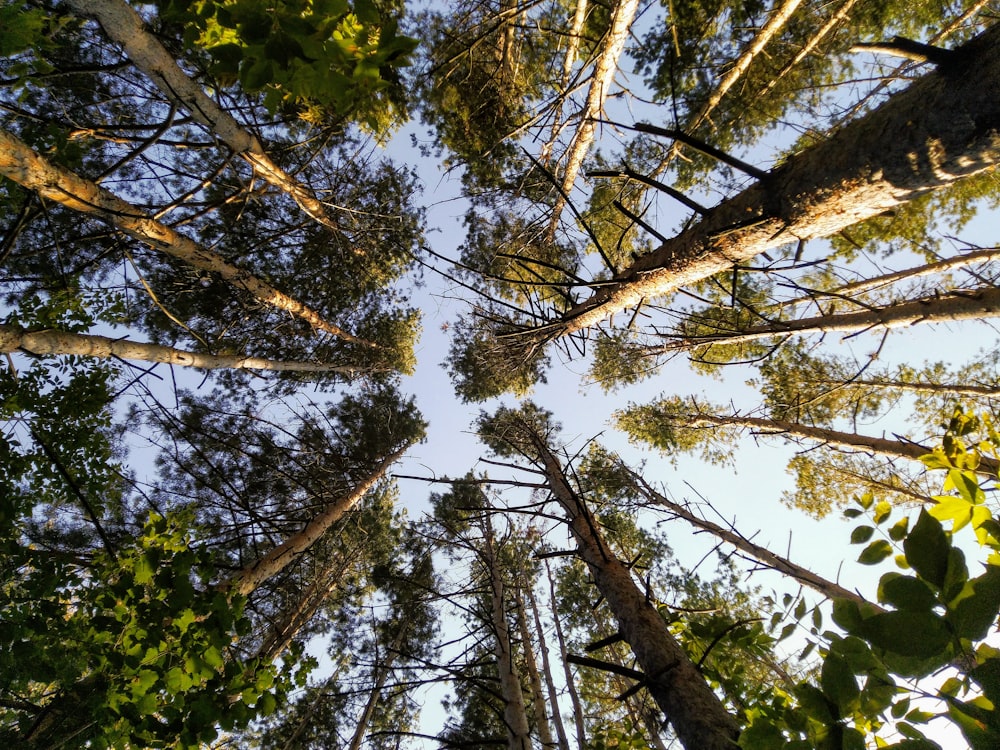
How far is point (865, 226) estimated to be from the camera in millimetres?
5934

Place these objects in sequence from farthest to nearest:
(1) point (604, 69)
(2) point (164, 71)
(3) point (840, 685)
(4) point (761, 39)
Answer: (4) point (761, 39), (1) point (604, 69), (2) point (164, 71), (3) point (840, 685)

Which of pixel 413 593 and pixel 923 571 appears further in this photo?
pixel 413 593

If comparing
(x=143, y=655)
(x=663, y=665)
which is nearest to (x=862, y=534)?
(x=663, y=665)

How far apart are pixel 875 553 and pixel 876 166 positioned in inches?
55.7

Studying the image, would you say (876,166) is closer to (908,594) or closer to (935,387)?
(908,594)

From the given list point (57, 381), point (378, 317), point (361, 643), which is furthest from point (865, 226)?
point (361, 643)

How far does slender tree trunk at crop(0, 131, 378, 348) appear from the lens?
2861 millimetres

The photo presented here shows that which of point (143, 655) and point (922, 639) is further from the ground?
point (143, 655)

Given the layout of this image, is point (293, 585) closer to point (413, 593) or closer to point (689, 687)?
point (413, 593)

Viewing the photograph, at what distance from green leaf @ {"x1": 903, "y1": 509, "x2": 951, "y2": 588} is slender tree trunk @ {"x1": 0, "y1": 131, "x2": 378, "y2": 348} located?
4649 mm

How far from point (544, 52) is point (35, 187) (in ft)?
21.4

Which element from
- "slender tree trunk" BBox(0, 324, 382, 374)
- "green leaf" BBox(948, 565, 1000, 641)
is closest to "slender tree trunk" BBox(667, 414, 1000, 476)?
"green leaf" BBox(948, 565, 1000, 641)

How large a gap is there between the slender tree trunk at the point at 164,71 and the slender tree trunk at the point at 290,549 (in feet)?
14.0

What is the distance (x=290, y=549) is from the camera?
4.88 m
